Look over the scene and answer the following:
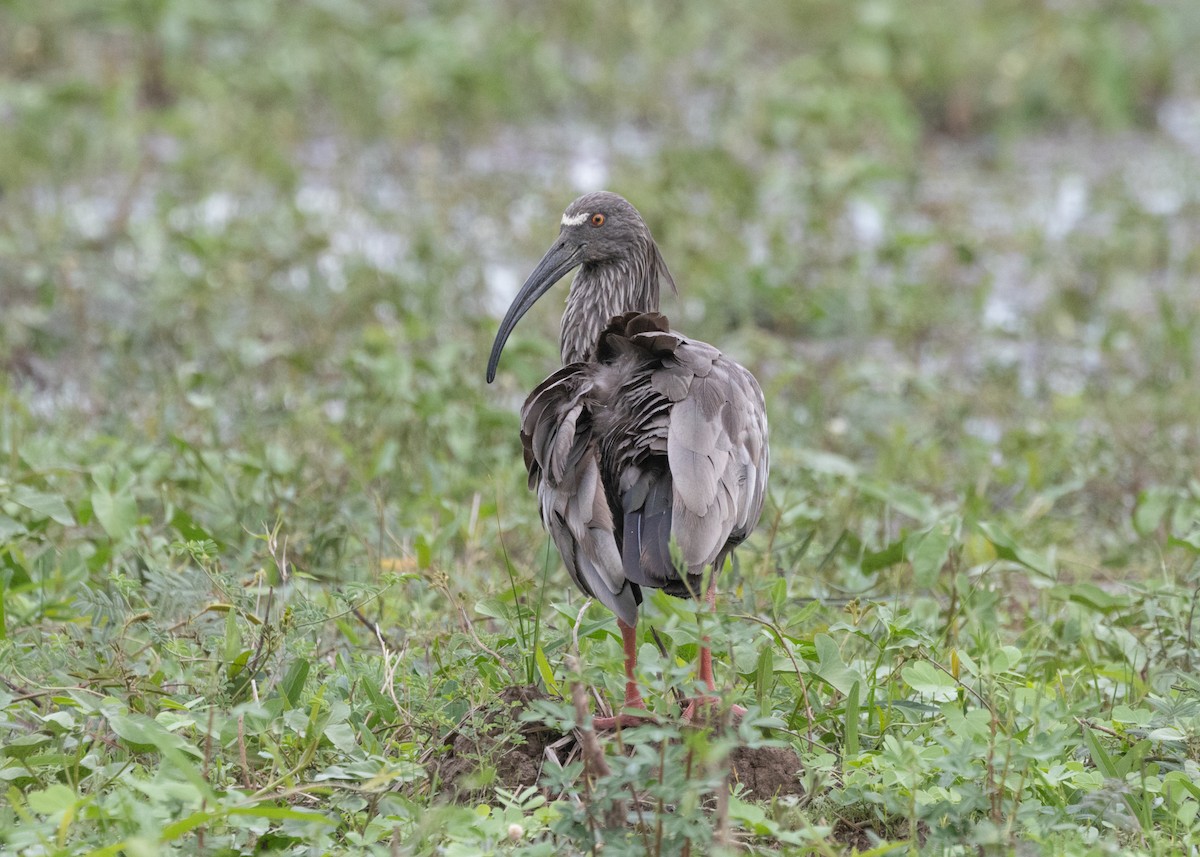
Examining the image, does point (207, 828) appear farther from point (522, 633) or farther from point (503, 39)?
point (503, 39)

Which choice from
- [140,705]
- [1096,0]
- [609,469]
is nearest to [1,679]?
[140,705]

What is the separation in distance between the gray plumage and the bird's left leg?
8 cm

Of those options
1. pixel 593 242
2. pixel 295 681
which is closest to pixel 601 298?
pixel 593 242

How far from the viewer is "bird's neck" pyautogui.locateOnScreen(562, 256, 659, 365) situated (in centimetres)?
459

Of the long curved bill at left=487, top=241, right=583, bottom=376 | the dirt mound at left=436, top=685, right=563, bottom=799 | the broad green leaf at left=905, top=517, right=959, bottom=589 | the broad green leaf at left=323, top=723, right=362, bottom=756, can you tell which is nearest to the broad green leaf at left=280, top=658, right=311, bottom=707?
the broad green leaf at left=323, top=723, right=362, bottom=756

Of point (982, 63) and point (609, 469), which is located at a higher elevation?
point (982, 63)

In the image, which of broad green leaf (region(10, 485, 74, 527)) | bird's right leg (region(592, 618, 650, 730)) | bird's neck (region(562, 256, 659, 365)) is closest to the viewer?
bird's right leg (region(592, 618, 650, 730))

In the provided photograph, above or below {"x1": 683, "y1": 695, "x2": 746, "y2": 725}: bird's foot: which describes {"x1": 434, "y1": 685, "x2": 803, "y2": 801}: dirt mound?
below

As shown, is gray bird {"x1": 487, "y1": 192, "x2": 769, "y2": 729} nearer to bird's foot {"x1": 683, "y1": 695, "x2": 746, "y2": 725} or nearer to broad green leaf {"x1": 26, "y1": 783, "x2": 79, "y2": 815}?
bird's foot {"x1": 683, "y1": 695, "x2": 746, "y2": 725}

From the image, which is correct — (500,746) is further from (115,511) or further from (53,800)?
(115,511)

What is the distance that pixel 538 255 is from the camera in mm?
7910

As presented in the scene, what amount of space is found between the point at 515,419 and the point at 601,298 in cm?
105

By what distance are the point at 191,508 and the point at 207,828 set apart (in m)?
1.99

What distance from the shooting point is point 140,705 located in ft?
11.5
